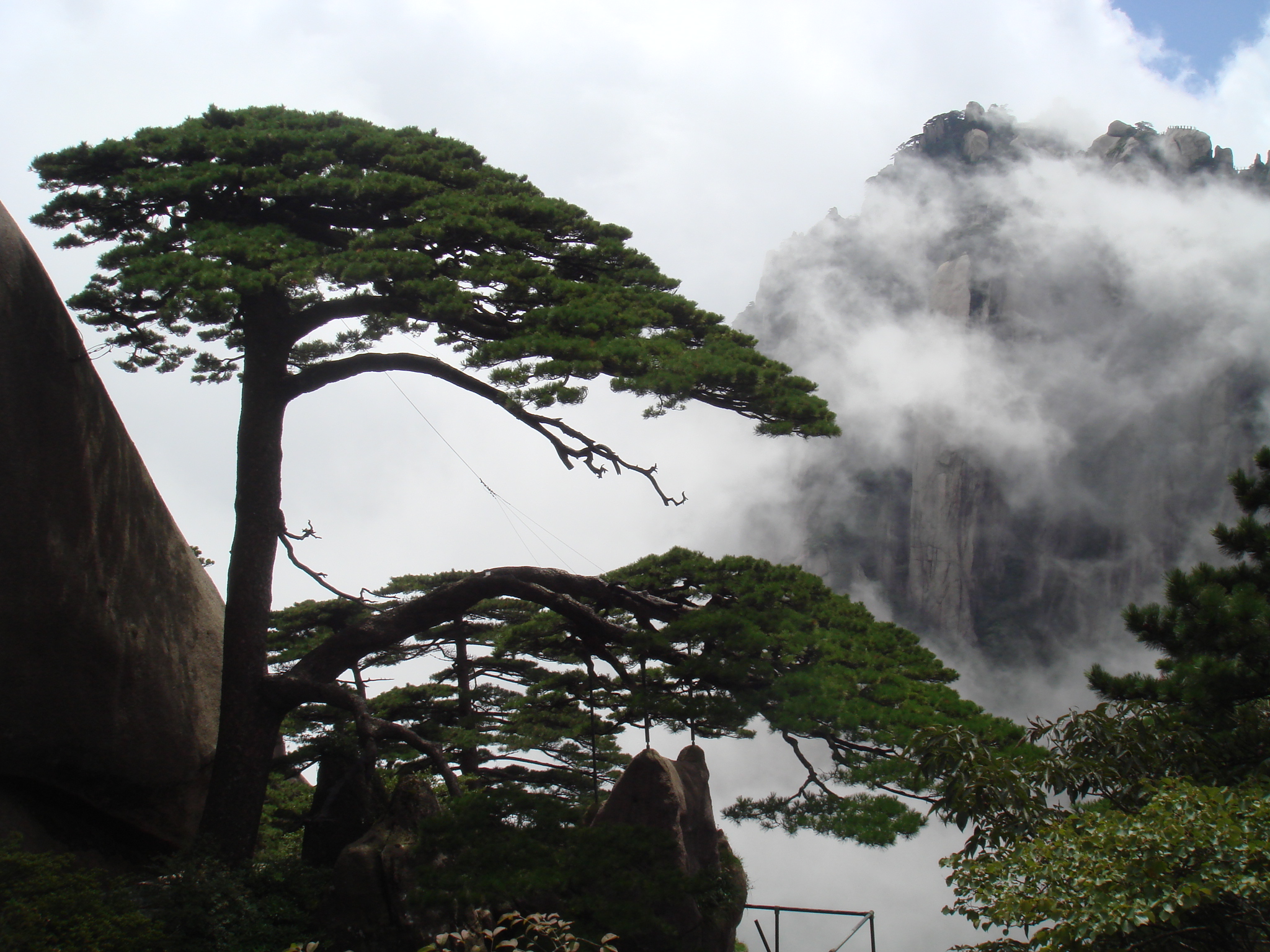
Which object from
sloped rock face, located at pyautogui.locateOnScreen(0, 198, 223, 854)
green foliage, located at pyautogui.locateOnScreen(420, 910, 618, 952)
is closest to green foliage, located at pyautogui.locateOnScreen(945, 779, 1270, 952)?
green foliage, located at pyautogui.locateOnScreen(420, 910, 618, 952)

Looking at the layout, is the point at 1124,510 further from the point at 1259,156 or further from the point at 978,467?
the point at 1259,156

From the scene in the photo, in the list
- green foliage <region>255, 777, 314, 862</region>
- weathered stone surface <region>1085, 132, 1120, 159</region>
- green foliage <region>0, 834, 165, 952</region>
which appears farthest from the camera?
weathered stone surface <region>1085, 132, 1120, 159</region>

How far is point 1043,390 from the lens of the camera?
23.8m

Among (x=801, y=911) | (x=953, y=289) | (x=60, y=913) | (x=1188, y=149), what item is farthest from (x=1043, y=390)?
(x=60, y=913)

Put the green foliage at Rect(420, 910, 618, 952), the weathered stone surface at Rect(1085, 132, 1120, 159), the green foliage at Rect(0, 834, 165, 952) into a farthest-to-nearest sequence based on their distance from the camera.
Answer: the weathered stone surface at Rect(1085, 132, 1120, 159), the green foliage at Rect(0, 834, 165, 952), the green foliage at Rect(420, 910, 618, 952)

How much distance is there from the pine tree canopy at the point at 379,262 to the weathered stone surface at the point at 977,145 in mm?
25119

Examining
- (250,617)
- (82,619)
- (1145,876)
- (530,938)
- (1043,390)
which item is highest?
(1043,390)

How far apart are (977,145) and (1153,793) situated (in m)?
27.1

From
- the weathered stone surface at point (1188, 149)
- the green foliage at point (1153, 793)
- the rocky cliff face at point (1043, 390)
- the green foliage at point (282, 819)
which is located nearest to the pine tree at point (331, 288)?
the green foliage at point (282, 819)

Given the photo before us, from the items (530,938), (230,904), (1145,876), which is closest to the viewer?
(1145,876)

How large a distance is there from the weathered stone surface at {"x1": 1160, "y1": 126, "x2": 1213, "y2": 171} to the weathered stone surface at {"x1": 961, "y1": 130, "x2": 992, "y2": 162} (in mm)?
5073

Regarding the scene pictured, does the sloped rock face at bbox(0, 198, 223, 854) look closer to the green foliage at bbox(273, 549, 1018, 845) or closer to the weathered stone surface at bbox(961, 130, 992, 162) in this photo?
the green foliage at bbox(273, 549, 1018, 845)

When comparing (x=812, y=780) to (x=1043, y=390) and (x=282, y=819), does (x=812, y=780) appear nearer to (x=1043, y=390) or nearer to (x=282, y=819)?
(x=282, y=819)

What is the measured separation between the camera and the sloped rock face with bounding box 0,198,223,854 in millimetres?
5219
